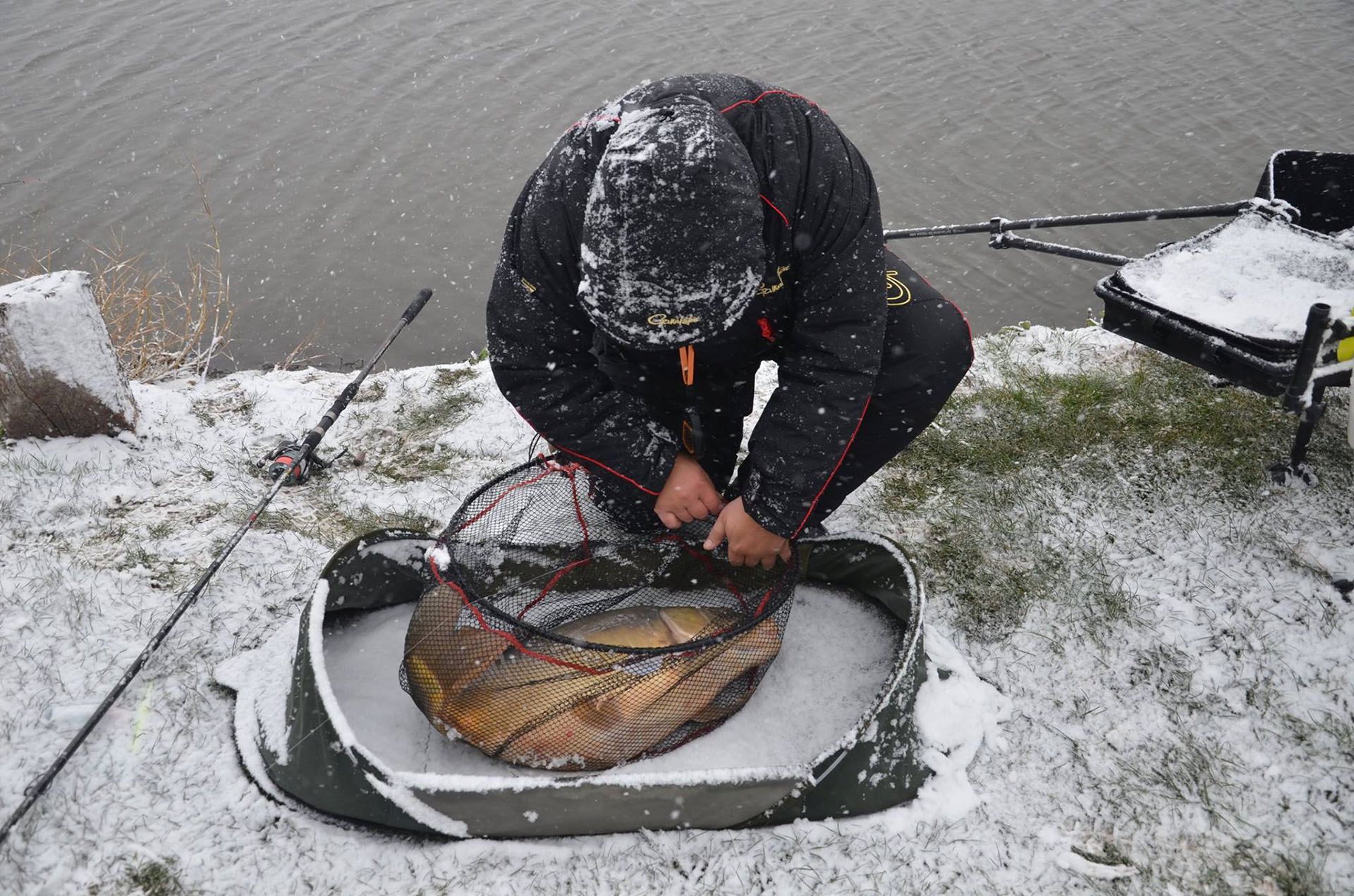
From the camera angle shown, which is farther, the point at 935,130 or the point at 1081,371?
the point at 935,130

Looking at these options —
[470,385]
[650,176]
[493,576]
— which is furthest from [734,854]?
[470,385]

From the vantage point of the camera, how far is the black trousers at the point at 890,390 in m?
2.75

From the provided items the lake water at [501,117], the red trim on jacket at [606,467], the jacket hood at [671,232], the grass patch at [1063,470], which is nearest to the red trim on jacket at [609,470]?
the red trim on jacket at [606,467]

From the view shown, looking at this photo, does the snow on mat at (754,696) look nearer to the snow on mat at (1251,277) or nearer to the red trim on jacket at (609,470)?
the red trim on jacket at (609,470)

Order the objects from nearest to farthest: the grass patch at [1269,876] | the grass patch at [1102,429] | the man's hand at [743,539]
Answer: the grass patch at [1269,876] < the man's hand at [743,539] < the grass patch at [1102,429]

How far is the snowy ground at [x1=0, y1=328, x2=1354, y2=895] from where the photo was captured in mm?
2283

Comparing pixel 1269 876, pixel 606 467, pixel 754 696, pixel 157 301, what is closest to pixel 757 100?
pixel 606 467

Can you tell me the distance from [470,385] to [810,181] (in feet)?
8.40

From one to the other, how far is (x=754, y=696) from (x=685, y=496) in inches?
25.7

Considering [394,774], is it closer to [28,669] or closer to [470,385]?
[28,669]

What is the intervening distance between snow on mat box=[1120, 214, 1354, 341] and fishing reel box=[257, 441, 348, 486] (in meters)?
3.24

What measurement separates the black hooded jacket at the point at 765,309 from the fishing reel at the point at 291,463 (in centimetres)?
125

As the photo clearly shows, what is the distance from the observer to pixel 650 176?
6.19 ft

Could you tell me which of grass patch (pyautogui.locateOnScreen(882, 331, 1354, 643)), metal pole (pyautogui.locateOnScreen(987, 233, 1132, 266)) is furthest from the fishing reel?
metal pole (pyautogui.locateOnScreen(987, 233, 1132, 266))
